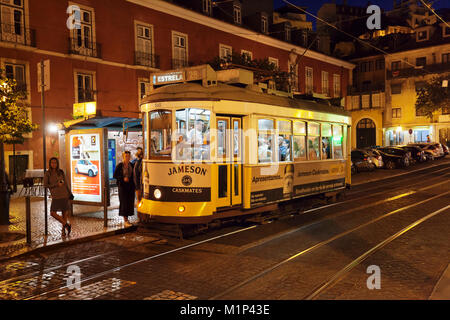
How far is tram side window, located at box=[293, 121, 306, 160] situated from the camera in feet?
34.6

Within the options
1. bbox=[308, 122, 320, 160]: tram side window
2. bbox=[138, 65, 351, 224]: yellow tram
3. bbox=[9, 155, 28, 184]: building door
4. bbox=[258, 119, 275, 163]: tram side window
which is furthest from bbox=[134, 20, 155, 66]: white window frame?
bbox=[258, 119, 275, 163]: tram side window

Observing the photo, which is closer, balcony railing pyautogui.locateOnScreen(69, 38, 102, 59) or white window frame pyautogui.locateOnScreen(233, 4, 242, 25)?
balcony railing pyautogui.locateOnScreen(69, 38, 102, 59)

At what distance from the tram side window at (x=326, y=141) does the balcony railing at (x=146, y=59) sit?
16179 millimetres

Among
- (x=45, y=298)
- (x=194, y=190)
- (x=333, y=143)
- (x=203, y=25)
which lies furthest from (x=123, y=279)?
(x=203, y=25)

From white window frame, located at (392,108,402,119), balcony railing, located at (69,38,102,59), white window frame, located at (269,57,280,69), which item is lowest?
white window frame, located at (392,108,402,119)

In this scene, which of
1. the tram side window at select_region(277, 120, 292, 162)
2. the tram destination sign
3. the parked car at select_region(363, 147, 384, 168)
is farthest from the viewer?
the parked car at select_region(363, 147, 384, 168)

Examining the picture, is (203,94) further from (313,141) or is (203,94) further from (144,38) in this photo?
(144,38)

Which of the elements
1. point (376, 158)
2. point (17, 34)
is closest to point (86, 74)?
point (17, 34)

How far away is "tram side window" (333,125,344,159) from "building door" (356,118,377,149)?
37958 mm

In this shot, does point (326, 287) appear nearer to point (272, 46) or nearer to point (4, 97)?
point (4, 97)

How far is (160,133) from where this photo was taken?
330 inches

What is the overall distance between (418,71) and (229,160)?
44076mm

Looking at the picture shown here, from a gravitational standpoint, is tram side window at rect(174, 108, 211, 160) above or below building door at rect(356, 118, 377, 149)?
below

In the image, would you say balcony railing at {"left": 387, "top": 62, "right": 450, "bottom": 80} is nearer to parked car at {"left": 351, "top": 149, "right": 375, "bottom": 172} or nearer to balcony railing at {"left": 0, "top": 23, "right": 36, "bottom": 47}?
parked car at {"left": 351, "top": 149, "right": 375, "bottom": 172}
